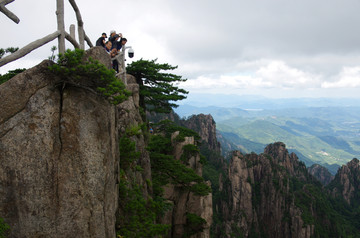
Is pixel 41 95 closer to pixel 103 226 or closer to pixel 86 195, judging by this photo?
pixel 86 195

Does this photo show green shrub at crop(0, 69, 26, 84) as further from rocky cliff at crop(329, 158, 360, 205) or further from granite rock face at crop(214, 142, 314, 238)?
rocky cliff at crop(329, 158, 360, 205)

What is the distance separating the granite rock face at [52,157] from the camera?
7.79 m

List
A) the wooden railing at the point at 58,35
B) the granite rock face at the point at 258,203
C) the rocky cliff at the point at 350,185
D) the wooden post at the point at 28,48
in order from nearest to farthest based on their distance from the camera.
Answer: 1. the wooden post at the point at 28,48
2. the wooden railing at the point at 58,35
3. the granite rock face at the point at 258,203
4. the rocky cliff at the point at 350,185

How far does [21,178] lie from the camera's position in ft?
25.6

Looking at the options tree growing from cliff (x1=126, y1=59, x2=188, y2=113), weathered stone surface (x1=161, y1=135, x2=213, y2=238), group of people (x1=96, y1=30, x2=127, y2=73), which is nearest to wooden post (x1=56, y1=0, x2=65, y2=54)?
group of people (x1=96, y1=30, x2=127, y2=73)

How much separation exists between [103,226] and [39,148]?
358 centimetres

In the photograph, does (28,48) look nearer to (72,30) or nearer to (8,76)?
(72,30)

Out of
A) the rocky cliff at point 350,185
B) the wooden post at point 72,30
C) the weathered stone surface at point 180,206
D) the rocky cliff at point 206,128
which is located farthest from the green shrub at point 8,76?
the rocky cliff at point 350,185

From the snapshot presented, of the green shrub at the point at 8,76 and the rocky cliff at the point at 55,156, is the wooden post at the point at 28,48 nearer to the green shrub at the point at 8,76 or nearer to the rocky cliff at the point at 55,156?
the rocky cliff at the point at 55,156

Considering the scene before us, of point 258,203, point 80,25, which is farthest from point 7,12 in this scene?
point 258,203

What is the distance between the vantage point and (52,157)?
26.8 ft

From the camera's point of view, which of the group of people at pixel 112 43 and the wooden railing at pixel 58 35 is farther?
the group of people at pixel 112 43

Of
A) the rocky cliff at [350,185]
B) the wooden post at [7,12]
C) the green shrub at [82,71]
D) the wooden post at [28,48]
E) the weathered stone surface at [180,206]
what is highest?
the wooden post at [7,12]

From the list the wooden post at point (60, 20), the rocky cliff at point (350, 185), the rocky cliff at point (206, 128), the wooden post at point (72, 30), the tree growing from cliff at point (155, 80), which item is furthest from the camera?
the rocky cliff at point (206, 128)
